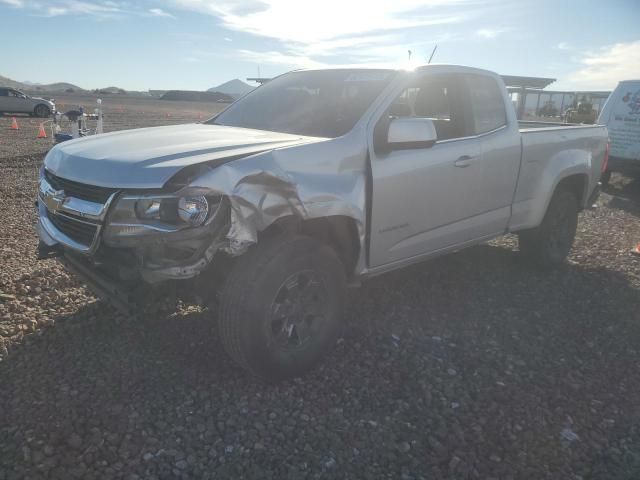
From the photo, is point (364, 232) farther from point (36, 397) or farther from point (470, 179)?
Answer: point (36, 397)

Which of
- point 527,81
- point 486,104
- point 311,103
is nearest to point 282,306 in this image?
point 311,103

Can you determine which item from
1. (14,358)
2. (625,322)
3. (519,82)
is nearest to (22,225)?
(14,358)

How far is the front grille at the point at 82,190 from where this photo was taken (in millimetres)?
2803

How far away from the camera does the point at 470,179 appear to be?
165 inches

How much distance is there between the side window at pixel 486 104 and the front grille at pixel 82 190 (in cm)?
295

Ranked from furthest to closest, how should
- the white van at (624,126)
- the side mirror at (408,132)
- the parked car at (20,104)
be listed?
the parked car at (20,104) < the white van at (624,126) < the side mirror at (408,132)

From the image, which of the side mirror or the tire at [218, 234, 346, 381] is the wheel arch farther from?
the side mirror

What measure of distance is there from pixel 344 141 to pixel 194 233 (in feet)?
3.86

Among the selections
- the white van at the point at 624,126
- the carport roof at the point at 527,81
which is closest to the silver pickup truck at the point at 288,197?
the carport roof at the point at 527,81

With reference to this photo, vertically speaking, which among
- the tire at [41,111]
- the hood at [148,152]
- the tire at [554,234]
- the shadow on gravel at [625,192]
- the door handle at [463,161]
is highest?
the hood at [148,152]

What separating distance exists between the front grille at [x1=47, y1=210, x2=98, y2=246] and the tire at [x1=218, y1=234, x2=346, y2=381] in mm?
773

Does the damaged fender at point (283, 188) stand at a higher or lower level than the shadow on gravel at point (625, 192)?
higher

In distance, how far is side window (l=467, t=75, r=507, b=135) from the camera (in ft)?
14.7

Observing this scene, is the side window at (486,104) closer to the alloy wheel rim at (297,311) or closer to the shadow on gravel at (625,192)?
the alloy wheel rim at (297,311)
